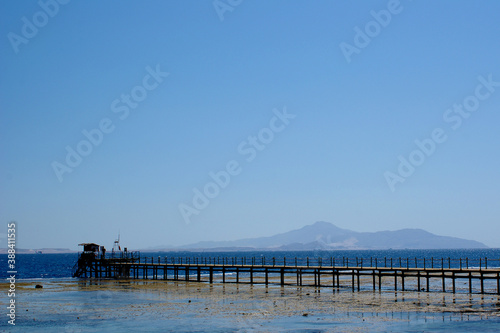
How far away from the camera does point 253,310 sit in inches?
1700

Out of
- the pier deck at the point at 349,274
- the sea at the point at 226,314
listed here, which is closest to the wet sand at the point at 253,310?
the sea at the point at 226,314

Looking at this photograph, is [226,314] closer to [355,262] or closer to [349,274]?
[349,274]

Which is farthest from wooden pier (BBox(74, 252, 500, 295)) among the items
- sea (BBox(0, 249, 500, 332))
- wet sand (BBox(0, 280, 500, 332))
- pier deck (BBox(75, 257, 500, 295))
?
sea (BBox(0, 249, 500, 332))

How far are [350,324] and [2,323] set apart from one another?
22.2 m

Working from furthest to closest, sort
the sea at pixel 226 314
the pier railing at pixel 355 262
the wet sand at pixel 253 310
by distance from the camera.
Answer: the pier railing at pixel 355 262
the wet sand at pixel 253 310
the sea at pixel 226 314

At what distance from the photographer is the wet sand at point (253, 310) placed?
118 feet

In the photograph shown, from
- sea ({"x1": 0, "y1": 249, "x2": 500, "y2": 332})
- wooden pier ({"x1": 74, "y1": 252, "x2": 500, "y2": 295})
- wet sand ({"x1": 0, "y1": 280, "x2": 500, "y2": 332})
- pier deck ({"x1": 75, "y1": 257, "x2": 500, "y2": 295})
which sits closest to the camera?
sea ({"x1": 0, "y1": 249, "x2": 500, "y2": 332})

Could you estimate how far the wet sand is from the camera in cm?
3609

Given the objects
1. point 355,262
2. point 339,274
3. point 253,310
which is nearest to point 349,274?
point 339,274

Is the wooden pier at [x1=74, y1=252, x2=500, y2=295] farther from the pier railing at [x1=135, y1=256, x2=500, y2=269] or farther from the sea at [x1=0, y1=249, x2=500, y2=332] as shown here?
the sea at [x1=0, y1=249, x2=500, y2=332]

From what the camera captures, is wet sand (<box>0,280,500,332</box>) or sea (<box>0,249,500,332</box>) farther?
wet sand (<box>0,280,500,332</box>)

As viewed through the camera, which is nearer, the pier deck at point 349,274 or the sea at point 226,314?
the sea at point 226,314

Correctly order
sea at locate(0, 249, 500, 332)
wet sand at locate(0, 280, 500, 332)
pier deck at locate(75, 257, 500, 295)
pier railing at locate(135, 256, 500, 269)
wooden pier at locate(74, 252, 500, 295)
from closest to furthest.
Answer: sea at locate(0, 249, 500, 332), wet sand at locate(0, 280, 500, 332), pier deck at locate(75, 257, 500, 295), wooden pier at locate(74, 252, 500, 295), pier railing at locate(135, 256, 500, 269)

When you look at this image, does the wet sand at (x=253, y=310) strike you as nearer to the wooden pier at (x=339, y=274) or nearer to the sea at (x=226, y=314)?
the sea at (x=226, y=314)
